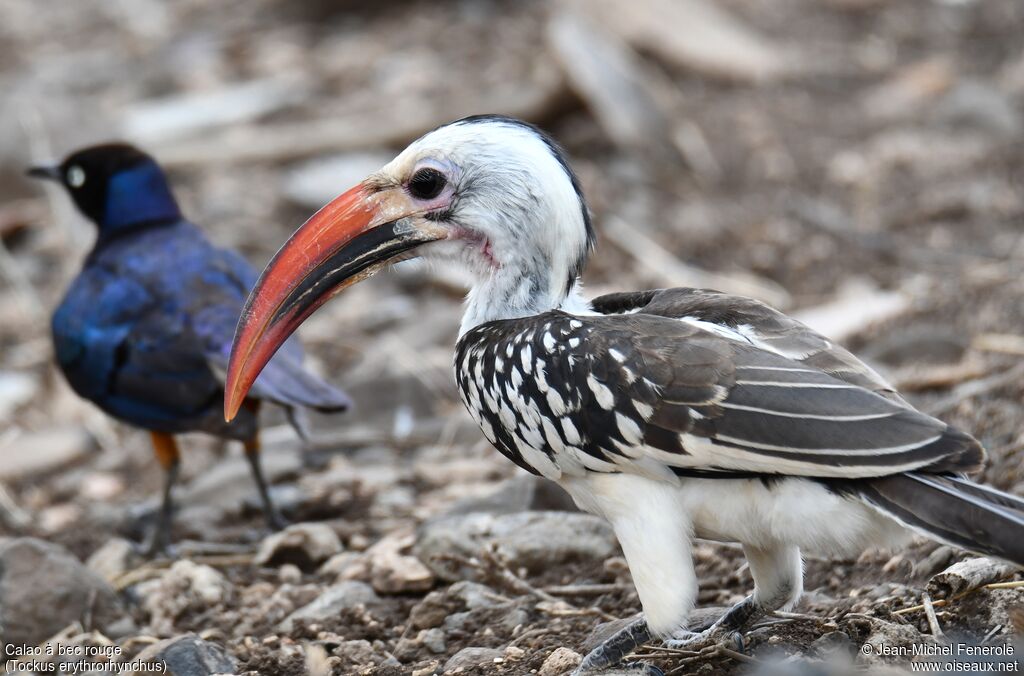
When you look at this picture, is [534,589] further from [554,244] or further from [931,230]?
[931,230]

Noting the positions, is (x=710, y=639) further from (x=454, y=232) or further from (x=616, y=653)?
(x=454, y=232)

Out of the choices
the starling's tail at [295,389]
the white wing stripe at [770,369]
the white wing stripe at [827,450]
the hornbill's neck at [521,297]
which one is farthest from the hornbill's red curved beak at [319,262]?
the white wing stripe at [827,450]

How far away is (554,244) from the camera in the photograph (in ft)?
15.0

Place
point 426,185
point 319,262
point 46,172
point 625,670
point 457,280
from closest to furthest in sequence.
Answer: point 625,670 < point 319,262 < point 426,185 < point 46,172 < point 457,280

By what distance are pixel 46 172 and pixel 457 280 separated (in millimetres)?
2874

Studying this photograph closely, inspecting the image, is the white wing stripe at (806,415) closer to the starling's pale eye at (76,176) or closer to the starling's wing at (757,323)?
the starling's wing at (757,323)

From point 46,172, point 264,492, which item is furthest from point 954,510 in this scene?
point 46,172

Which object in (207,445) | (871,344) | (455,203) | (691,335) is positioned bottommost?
(207,445)

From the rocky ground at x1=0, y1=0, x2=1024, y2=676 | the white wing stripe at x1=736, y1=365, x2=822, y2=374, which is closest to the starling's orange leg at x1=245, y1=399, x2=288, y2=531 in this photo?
the rocky ground at x1=0, y1=0, x2=1024, y2=676

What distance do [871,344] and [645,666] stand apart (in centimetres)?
368

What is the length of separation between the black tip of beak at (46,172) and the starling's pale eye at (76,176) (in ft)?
0.35

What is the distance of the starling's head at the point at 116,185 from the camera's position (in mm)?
6812

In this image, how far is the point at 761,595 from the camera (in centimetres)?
435

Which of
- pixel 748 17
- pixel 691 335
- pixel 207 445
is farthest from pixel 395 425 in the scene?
pixel 748 17
